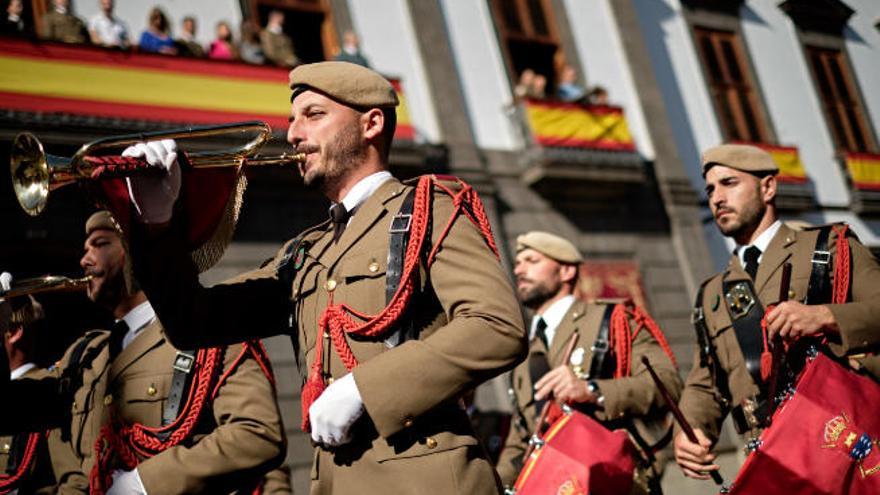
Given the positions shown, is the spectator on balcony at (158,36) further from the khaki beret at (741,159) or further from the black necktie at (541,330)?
the khaki beret at (741,159)

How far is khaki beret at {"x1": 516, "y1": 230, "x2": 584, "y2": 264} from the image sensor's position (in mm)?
5855

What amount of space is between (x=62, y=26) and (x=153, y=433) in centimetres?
759

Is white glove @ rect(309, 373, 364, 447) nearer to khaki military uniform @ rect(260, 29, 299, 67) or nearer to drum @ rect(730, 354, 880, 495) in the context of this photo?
drum @ rect(730, 354, 880, 495)

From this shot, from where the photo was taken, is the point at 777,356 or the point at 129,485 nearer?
the point at 129,485

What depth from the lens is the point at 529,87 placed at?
13.5 m

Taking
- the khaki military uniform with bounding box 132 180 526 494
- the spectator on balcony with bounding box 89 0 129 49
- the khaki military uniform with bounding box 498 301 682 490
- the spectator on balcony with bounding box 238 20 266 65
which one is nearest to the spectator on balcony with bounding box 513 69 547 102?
the spectator on balcony with bounding box 238 20 266 65

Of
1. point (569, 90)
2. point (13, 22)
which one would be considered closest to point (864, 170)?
point (569, 90)

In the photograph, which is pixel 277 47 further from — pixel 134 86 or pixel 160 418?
pixel 160 418

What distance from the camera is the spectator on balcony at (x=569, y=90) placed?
13.8 m

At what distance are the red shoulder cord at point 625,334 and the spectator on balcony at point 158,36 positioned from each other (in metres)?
7.08

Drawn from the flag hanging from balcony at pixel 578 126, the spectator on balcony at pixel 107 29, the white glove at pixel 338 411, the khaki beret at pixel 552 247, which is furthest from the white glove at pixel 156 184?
the flag hanging from balcony at pixel 578 126

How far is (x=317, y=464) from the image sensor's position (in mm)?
2434

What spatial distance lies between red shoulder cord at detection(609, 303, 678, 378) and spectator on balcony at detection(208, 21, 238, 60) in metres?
7.16

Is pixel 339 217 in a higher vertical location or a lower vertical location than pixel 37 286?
lower
